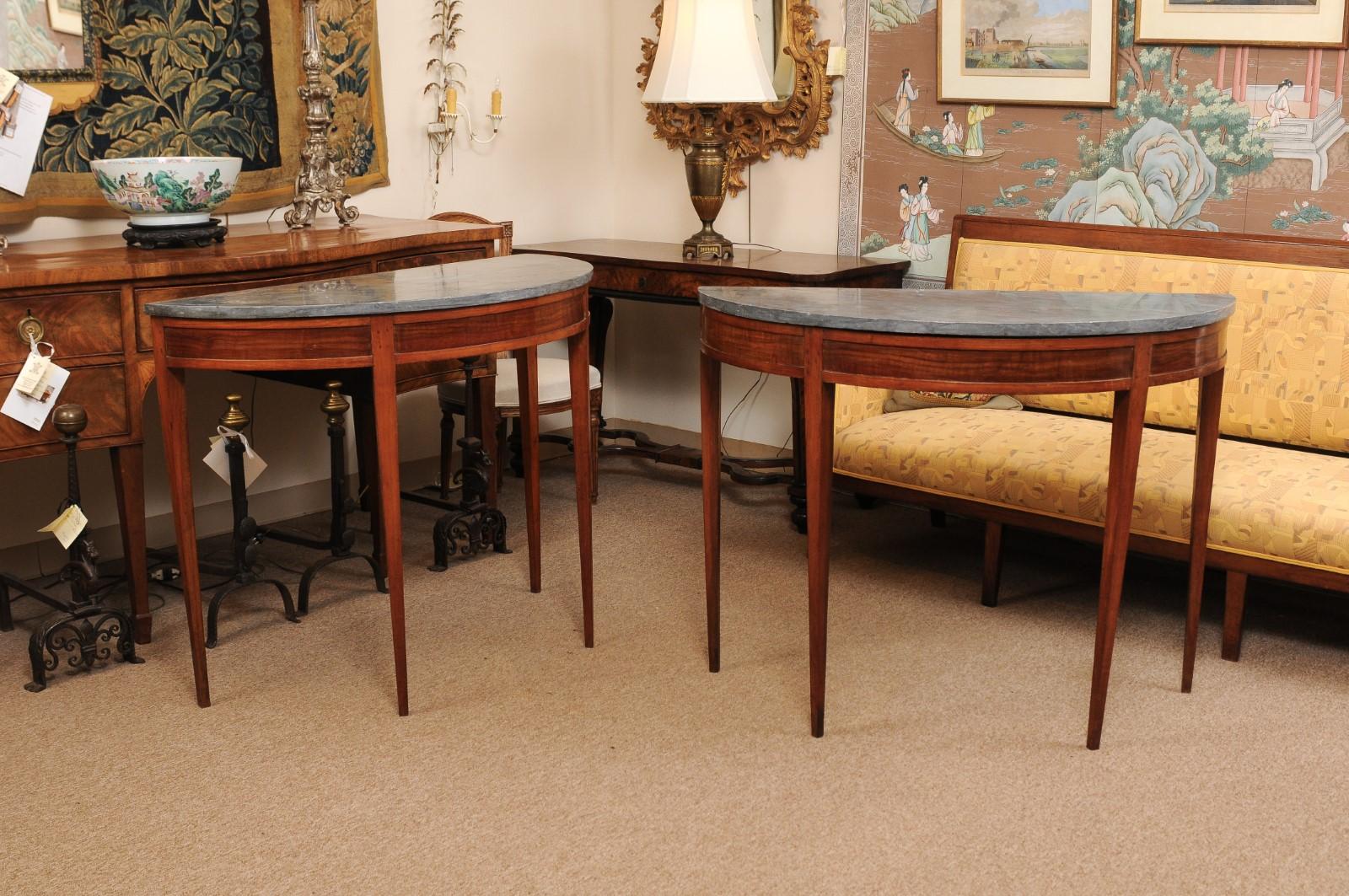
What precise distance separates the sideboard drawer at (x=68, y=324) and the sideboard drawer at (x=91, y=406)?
0.14ft

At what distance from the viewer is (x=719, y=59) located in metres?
4.26

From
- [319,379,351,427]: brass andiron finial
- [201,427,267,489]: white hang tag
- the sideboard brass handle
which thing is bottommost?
[201,427,267,489]: white hang tag

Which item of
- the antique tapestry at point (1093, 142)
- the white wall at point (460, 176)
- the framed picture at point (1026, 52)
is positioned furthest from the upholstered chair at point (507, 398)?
the framed picture at point (1026, 52)

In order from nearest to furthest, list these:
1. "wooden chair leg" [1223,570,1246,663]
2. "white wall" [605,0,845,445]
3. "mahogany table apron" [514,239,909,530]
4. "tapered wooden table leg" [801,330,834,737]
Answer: "tapered wooden table leg" [801,330,834,737] < "wooden chair leg" [1223,570,1246,663] < "mahogany table apron" [514,239,909,530] < "white wall" [605,0,845,445]

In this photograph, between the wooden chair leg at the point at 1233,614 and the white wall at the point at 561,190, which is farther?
the white wall at the point at 561,190

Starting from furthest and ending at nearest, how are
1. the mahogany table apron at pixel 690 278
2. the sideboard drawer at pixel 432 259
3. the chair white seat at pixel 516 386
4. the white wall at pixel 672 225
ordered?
the white wall at pixel 672 225 → the chair white seat at pixel 516 386 → the mahogany table apron at pixel 690 278 → the sideboard drawer at pixel 432 259

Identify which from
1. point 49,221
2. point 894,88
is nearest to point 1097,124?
point 894,88

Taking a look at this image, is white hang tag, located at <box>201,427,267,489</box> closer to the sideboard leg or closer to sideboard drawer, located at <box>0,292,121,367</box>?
the sideboard leg

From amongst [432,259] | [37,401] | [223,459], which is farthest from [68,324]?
[432,259]

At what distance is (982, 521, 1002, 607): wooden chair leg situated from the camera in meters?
3.53

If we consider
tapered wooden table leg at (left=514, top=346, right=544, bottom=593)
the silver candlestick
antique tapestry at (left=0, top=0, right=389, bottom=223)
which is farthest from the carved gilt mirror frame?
tapered wooden table leg at (left=514, top=346, right=544, bottom=593)

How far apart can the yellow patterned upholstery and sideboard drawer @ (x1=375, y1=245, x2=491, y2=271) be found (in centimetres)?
180

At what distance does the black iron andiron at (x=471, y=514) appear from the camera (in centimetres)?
391

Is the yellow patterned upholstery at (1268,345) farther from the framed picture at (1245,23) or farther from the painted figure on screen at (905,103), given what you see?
the painted figure on screen at (905,103)
